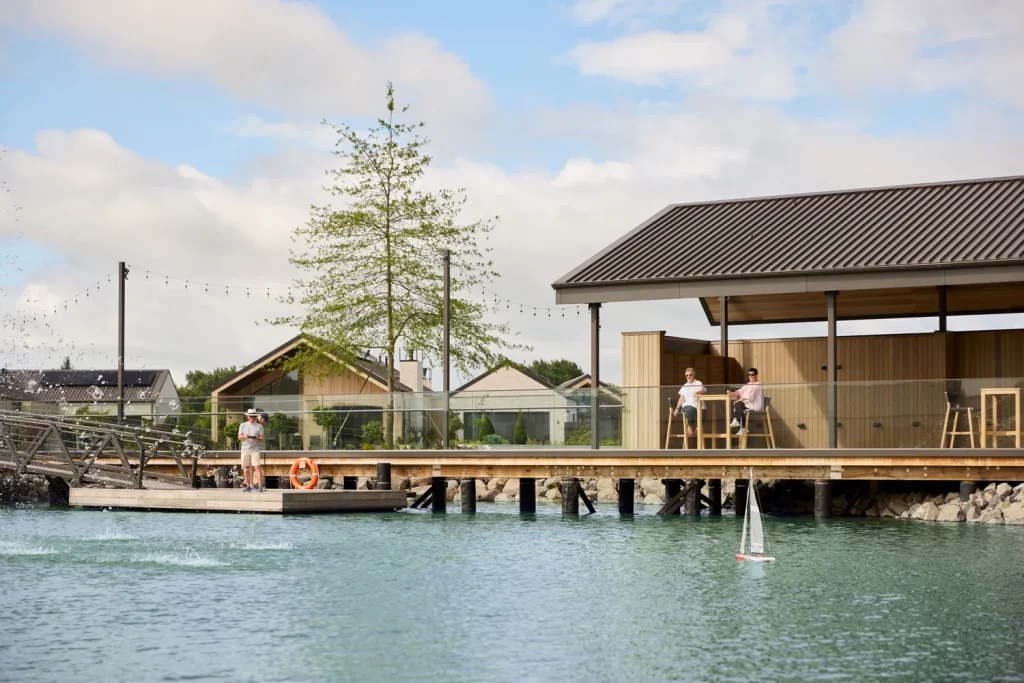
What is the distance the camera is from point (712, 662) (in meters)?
11.9

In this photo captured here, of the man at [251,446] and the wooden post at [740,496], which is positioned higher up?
the man at [251,446]

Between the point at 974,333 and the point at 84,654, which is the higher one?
the point at 974,333

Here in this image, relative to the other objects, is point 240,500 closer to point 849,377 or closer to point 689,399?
point 689,399

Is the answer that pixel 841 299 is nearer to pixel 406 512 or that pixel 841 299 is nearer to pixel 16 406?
pixel 406 512

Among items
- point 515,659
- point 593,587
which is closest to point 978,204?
point 593,587

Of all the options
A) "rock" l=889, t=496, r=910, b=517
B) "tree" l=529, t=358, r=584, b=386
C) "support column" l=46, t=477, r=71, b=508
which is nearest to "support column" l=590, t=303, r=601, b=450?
"rock" l=889, t=496, r=910, b=517

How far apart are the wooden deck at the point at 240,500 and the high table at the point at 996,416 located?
1201cm

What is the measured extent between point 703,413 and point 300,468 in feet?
30.7

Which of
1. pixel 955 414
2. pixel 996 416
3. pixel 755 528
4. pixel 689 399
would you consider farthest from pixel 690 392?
pixel 755 528

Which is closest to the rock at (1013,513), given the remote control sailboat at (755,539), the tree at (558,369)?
the remote control sailboat at (755,539)

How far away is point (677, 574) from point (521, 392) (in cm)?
1061

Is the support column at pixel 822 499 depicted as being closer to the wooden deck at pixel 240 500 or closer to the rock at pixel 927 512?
the rock at pixel 927 512

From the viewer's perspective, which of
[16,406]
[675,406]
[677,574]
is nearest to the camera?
[677,574]

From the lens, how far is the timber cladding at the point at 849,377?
24.3 meters
